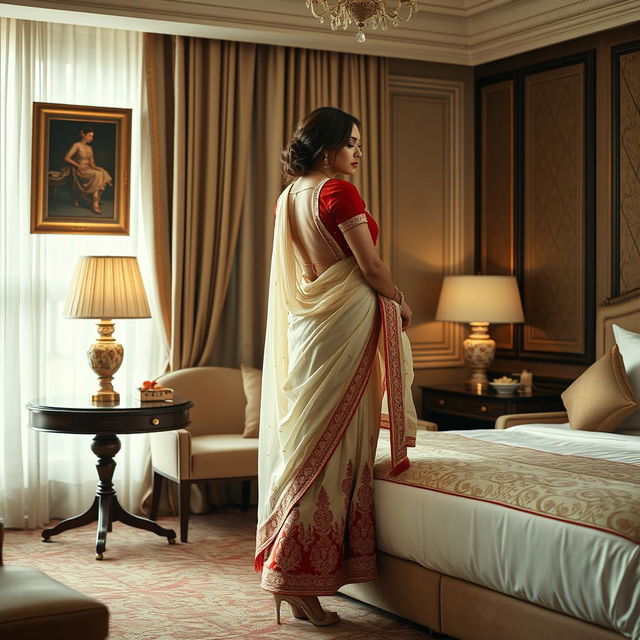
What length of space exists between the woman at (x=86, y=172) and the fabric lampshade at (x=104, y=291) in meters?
0.81

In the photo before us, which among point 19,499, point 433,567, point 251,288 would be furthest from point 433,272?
point 433,567

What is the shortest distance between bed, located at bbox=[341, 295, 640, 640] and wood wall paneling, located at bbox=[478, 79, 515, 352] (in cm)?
247

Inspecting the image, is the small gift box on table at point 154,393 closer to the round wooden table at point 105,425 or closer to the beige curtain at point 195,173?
the round wooden table at point 105,425

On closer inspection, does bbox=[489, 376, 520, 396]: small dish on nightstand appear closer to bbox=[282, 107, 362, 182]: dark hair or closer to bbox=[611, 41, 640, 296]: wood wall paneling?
bbox=[611, 41, 640, 296]: wood wall paneling

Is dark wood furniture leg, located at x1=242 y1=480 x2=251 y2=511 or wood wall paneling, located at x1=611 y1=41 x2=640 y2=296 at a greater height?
wood wall paneling, located at x1=611 y1=41 x2=640 y2=296

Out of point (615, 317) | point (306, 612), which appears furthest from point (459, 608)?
point (615, 317)

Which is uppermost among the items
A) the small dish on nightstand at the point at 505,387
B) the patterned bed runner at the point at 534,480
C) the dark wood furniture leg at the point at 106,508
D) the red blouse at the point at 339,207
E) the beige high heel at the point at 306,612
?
the red blouse at the point at 339,207

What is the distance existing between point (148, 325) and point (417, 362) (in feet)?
5.96

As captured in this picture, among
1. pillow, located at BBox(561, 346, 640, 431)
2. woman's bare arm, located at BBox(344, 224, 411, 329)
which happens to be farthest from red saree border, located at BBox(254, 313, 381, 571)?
pillow, located at BBox(561, 346, 640, 431)

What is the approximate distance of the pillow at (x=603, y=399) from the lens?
461 centimetres

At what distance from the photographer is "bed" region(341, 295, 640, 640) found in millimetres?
2689

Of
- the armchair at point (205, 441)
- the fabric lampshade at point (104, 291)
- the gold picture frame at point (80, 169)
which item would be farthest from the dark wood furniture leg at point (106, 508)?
the gold picture frame at point (80, 169)

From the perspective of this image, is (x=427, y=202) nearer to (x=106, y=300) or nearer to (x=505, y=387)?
(x=505, y=387)

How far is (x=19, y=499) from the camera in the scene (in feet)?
17.9
